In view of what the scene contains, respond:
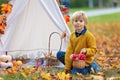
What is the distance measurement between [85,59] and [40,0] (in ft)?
5.25

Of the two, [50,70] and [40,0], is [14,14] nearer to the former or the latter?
[40,0]

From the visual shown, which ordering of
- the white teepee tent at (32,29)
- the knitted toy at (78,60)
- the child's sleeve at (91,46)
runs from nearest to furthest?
the knitted toy at (78,60), the child's sleeve at (91,46), the white teepee tent at (32,29)

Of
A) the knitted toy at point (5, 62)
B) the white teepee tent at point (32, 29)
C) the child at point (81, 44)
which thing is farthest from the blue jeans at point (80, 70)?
the knitted toy at point (5, 62)

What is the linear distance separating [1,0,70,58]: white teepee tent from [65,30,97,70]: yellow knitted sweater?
79cm

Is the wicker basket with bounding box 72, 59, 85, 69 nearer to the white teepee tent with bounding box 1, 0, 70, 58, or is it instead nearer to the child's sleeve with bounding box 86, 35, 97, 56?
the child's sleeve with bounding box 86, 35, 97, 56

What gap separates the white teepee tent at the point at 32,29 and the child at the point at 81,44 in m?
0.81

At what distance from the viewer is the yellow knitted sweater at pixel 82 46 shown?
7.75 m

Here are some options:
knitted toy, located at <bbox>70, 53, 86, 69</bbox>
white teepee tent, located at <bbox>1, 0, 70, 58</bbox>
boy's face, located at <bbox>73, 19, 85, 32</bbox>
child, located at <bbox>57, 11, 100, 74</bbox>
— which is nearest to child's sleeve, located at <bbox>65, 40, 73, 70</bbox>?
child, located at <bbox>57, 11, 100, 74</bbox>

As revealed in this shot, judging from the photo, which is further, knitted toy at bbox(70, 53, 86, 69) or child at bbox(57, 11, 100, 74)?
child at bbox(57, 11, 100, 74)

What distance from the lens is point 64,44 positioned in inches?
347

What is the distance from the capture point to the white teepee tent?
8.74m

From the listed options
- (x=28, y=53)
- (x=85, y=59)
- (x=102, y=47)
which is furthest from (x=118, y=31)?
(x=85, y=59)

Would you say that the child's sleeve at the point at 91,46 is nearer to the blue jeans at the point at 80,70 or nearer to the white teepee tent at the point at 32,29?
the blue jeans at the point at 80,70

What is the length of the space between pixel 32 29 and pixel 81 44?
1619 millimetres
